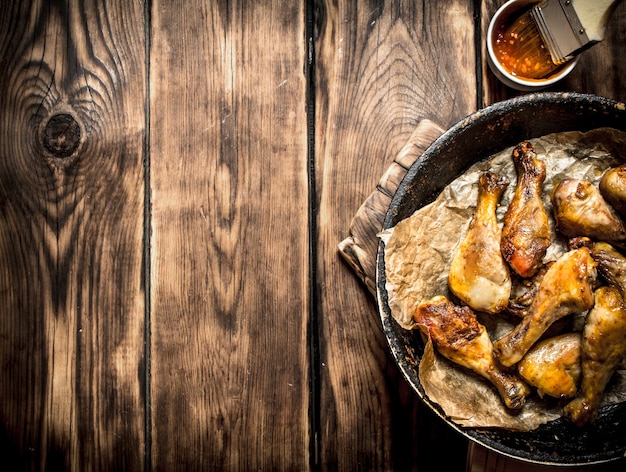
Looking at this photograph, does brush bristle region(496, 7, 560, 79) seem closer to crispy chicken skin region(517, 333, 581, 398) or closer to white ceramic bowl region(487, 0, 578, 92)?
white ceramic bowl region(487, 0, 578, 92)

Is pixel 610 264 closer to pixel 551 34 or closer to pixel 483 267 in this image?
pixel 483 267

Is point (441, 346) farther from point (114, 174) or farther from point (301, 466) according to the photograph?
point (114, 174)

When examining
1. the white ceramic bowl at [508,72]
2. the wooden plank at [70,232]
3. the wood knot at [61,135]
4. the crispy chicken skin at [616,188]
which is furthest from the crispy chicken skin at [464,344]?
the wood knot at [61,135]

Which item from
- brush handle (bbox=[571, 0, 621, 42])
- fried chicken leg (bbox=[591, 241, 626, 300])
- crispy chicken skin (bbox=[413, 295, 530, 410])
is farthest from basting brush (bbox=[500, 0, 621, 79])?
crispy chicken skin (bbox=[413, 295, 530, 410])

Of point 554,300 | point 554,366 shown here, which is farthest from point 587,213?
point 554,366

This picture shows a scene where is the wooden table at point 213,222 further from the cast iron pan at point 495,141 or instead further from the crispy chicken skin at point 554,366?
the crispy chicken skin at point 554,366
